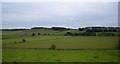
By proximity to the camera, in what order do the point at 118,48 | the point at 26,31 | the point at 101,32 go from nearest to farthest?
the point at 118,48, the point at 101,32, the point at 26,31

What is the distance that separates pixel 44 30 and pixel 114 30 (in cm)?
4035

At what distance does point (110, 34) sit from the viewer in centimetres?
7775

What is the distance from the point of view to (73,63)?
2702 cm

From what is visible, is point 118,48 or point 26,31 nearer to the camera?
point 118,48

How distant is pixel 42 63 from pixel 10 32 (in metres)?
83.9

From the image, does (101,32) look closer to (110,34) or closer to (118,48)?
(110,34)

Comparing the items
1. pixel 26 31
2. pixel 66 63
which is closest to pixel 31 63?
pixel 66 63

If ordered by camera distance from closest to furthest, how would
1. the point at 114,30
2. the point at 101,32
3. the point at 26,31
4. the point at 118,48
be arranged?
the point at 118,48
the point at 114,30
the point at 101,32
the point at 26,31

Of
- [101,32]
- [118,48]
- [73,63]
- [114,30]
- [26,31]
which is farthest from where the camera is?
[26,31]

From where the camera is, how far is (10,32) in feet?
356

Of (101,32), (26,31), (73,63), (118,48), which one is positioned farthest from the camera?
(26,31)

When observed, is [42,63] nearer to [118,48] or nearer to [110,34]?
[118,48]

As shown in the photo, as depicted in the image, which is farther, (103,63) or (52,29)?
(52,29)

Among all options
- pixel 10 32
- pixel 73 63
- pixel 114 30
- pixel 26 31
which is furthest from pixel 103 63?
pixel 10 32
